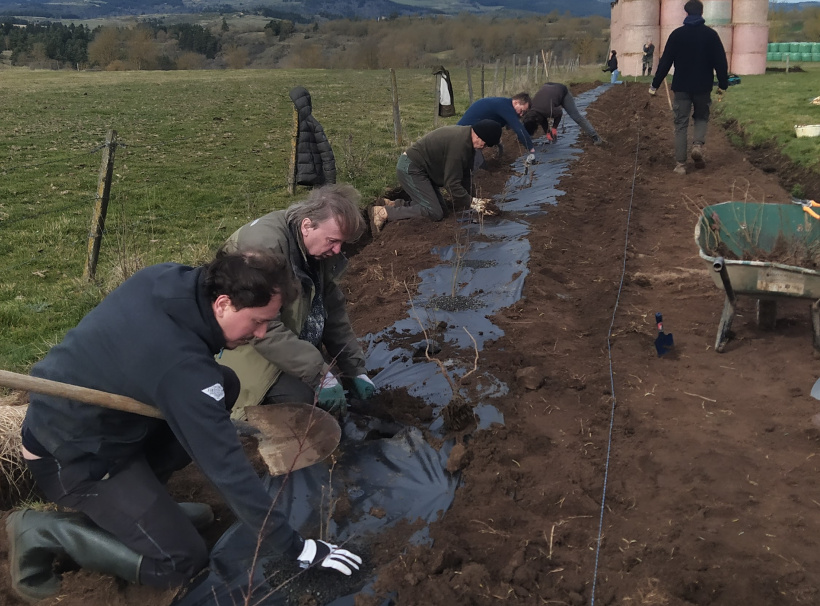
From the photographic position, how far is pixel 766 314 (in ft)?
14.9

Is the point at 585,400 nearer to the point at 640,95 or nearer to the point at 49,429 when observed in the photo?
the point at 49,429

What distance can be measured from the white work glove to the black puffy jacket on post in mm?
6101

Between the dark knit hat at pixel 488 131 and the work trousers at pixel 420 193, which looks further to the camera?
the work trousers at pixel 420 193

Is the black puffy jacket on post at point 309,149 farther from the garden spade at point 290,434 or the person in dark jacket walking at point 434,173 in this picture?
the garden spade at point 290,434

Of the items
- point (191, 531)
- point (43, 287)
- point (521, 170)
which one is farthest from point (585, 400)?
point (521, 170)

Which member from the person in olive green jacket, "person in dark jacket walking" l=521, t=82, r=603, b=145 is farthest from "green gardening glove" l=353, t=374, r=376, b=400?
"person in dark jacket walking" l=521, t=82, r=603, b=145

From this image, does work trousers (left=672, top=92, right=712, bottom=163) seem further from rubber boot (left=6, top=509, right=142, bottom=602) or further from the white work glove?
rubber boot (left=6, top=509, right=142, bottom=602)

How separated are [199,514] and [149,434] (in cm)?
54

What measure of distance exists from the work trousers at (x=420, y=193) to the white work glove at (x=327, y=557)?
5.11 meters

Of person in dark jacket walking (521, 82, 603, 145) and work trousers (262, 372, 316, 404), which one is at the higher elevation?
person in dark jacket walking (521, 82, 603, 145)

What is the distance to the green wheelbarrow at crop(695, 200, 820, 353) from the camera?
3.97 meters

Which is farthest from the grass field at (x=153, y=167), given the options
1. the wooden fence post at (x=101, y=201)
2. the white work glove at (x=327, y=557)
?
the white work glove at (x=327, y=557)

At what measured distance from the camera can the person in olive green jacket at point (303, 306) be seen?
10.6ft

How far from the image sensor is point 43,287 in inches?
227
